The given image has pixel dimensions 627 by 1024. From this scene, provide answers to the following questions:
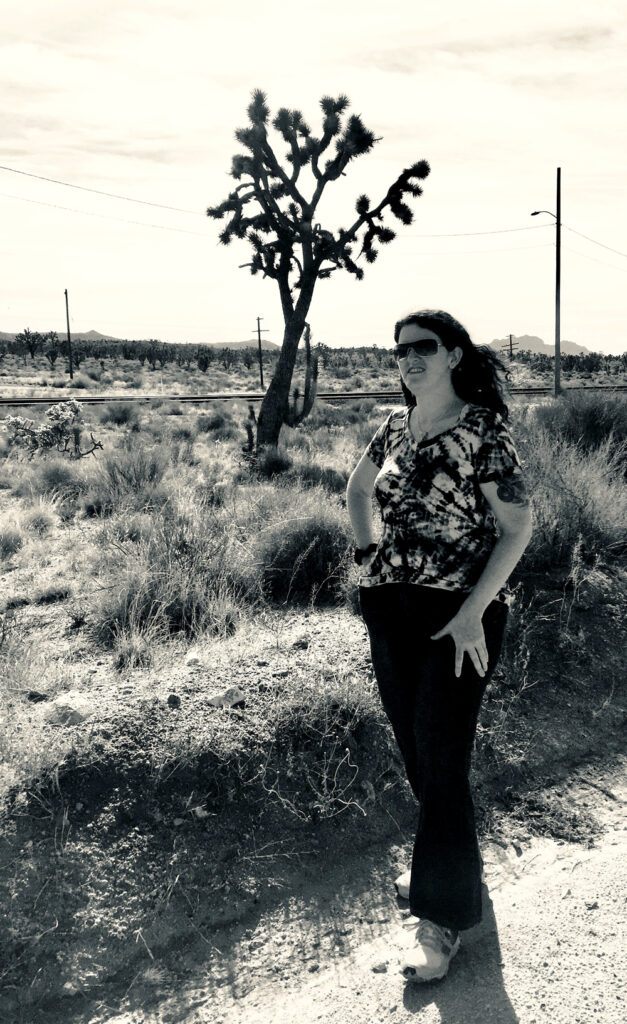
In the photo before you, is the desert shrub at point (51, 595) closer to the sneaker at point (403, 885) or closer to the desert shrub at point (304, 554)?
the desert shrub at point (304, 554)

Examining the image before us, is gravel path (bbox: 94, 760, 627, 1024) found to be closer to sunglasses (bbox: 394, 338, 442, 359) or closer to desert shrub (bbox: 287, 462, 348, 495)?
sunglasses (bbox: 394, 338, 442, 359)

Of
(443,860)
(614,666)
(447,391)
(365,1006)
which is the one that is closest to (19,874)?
(365,1006)

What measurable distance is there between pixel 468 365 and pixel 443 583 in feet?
2.24

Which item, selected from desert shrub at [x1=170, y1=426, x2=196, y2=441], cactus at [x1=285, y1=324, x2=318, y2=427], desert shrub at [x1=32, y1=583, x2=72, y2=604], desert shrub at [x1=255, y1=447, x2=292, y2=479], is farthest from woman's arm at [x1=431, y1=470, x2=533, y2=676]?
desert shrub at [x1=170, y1=426, x2=196, y2=441]

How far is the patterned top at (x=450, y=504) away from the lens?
235cm

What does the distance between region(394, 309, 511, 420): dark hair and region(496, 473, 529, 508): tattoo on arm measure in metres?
0.25

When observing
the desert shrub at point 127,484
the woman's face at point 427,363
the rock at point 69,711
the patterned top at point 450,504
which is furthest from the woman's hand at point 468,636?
the desert shrub at point 127,484

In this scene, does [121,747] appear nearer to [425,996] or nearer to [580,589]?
[425,996]

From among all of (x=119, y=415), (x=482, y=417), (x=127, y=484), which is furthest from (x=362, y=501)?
(x=119, y=415)

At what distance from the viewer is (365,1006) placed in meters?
2.49

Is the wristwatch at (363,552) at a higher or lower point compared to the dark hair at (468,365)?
lower

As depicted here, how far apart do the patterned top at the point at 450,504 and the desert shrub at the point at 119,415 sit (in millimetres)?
17702

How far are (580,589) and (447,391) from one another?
2.95m

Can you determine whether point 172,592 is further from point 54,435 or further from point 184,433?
point 184,433
